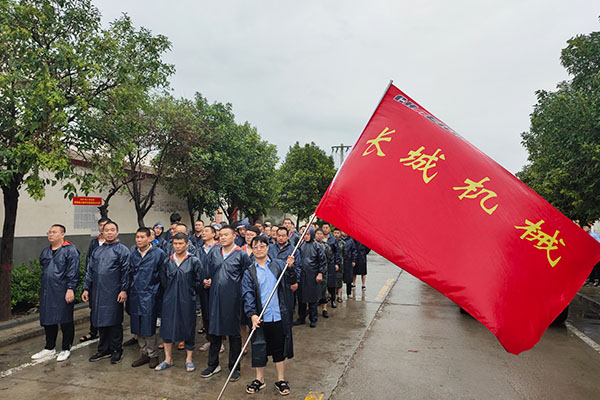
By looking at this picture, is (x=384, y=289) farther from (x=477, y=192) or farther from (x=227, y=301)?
(x=477, y=192)

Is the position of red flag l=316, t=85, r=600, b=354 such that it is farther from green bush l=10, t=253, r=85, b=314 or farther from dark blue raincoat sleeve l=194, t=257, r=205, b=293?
green bush l=10, t=253, r=85, b=314

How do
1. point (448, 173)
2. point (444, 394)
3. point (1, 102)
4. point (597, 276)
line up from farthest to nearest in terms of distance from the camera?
point (597, 276), point (1, 102), point (444, 394), point (448, 173)

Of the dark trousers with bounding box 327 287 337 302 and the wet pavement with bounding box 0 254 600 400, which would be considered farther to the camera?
the dark trousers with bounding box 327 287 337 302

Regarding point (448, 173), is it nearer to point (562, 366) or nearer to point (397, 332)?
point (562, 366)

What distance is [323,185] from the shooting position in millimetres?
31703

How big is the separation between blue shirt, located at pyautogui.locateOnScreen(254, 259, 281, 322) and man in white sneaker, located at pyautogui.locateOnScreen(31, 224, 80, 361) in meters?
2.59

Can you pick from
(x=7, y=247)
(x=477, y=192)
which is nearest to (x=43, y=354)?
(x=7, y=247)

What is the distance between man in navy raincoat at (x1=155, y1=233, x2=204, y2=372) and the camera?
4930mm

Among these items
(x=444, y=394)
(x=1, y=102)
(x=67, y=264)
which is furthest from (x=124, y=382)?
(x=1, y=102)

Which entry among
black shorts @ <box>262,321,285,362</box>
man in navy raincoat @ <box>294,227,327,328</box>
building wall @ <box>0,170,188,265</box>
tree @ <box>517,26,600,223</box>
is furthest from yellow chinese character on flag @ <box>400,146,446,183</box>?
building wall @ <box>0,170,188,265</box>

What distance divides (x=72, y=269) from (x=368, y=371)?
3.91 meters

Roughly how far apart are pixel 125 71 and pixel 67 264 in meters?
3.40

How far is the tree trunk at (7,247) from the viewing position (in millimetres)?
6771

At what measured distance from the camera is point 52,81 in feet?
18.4
